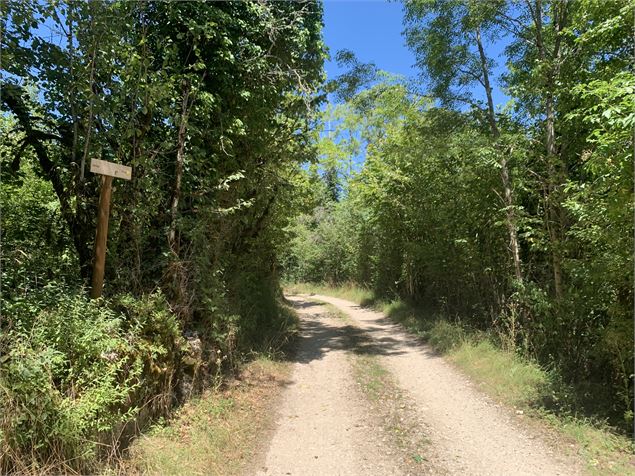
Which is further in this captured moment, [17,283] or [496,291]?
[496,291]

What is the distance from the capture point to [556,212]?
7422 millimetres

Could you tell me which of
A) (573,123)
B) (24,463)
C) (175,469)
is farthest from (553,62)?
(24,463)

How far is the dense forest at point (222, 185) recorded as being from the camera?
154 inches

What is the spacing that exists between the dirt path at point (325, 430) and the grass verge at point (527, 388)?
32.8 inches

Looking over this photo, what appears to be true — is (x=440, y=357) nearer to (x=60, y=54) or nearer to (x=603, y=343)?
(x=603, y=343)

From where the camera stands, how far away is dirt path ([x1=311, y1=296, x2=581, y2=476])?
4.54m

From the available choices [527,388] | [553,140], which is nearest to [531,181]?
[553,140]

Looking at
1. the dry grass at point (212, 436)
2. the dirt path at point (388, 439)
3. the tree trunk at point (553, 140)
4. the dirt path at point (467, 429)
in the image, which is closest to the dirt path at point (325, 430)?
the dirt path at point (388, 439)

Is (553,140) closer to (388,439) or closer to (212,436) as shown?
(388,439)

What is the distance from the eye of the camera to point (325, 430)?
5.57 m

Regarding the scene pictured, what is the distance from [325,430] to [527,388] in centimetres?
330

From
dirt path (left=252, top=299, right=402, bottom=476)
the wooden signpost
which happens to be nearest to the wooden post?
the wooden signpost

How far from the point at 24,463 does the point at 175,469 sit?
51.8 inches

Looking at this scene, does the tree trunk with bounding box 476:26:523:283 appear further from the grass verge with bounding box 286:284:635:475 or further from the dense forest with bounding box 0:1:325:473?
the dense forest with bounding box 0:1:325:473
